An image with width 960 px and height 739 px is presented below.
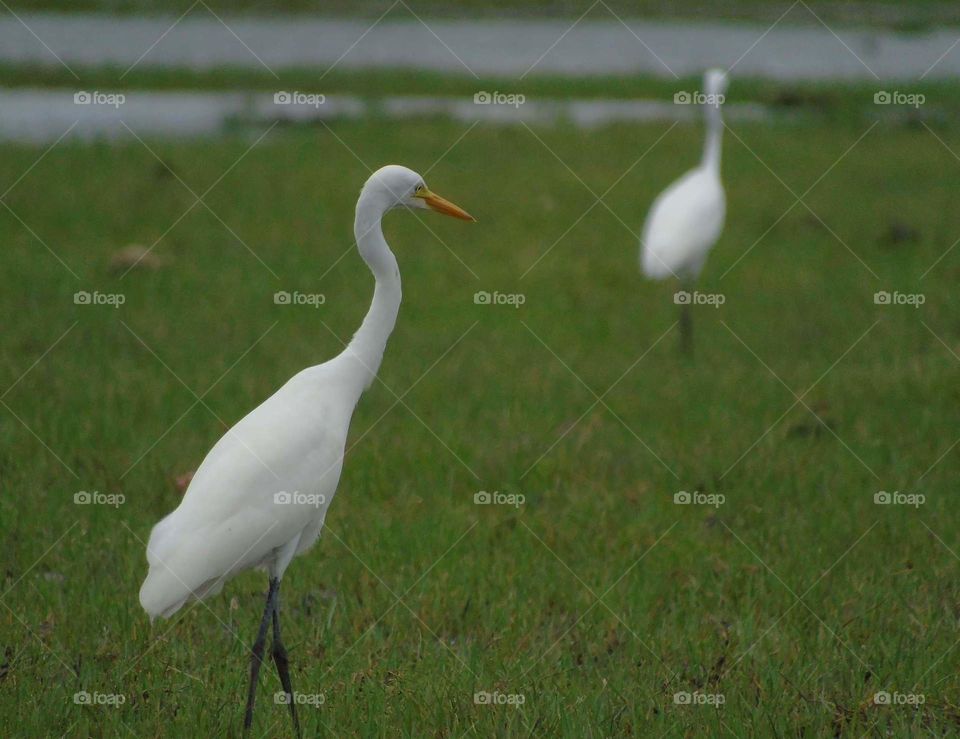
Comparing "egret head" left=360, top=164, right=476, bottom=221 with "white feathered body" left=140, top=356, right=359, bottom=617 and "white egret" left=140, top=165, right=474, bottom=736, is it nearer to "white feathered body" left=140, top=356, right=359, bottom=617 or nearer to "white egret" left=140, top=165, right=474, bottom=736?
"white egret" left=140, top=165, right=474, bottom=736

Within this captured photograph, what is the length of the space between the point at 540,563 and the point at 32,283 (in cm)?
432

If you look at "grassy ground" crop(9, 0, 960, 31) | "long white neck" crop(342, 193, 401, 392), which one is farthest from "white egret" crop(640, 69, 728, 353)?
"grassy ground" crop(9, 0, 960, 31)

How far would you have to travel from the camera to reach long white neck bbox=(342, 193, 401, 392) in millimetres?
3586

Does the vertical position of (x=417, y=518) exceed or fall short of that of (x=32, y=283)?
it falls short

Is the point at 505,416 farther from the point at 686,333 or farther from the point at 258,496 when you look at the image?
the point at 258,496

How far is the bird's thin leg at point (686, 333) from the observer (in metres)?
7.37

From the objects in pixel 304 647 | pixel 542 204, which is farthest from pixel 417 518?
pixel 542 204

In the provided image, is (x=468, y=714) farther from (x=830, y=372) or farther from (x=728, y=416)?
(x=830, y=372)

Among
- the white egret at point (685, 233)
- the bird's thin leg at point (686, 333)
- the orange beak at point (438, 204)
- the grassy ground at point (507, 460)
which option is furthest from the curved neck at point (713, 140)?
the orange beak at point (438, 204)

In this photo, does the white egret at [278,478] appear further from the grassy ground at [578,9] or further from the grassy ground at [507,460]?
the grassy ground at [578,9]

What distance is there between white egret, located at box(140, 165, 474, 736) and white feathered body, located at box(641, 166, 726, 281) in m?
3.99

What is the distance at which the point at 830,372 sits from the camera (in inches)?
269

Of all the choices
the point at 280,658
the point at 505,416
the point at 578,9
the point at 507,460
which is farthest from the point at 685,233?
the point at 578,9

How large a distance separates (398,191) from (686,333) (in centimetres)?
414
